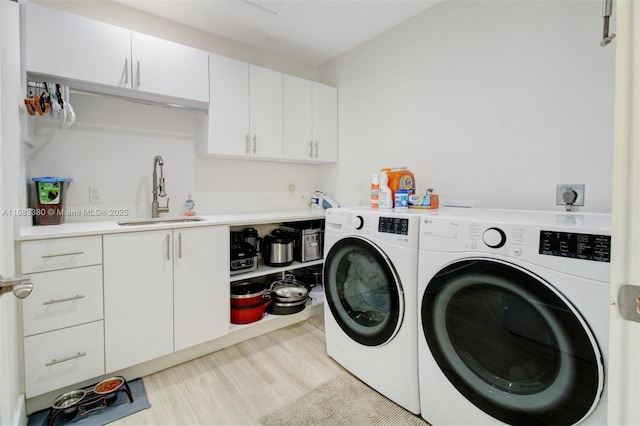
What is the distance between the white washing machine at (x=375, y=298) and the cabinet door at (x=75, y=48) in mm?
1625

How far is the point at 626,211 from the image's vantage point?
0.46 metres

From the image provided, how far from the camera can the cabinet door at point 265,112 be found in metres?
2.43

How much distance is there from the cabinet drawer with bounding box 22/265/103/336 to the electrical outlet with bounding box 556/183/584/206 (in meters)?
2.49

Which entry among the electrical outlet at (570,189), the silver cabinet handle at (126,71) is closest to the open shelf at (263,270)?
the silver cabinet handle at (126,71)

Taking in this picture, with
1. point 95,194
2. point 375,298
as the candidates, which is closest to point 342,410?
point 375,298

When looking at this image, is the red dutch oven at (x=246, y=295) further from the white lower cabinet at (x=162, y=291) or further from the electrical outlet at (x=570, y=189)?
the electrical outlet at (x=570, y=189)

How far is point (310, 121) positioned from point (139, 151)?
144 cm

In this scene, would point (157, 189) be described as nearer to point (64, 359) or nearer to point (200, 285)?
point (200, 285)

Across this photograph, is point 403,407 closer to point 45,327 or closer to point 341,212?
point 341,212

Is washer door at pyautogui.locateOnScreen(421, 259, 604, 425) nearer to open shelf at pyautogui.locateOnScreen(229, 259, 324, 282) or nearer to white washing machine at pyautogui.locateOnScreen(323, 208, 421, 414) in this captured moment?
white washing machine at pyautogui.locateOnScreen(323, 208, 421, 414)

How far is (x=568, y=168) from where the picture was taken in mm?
1548

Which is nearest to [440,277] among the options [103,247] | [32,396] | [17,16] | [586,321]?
[586,321]

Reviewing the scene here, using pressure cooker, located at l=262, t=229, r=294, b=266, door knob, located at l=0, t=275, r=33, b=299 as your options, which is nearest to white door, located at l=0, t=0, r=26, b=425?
door knob, located at l=0, t=275, r=33, b=299

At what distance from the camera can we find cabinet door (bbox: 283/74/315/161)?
263 cm
